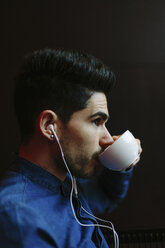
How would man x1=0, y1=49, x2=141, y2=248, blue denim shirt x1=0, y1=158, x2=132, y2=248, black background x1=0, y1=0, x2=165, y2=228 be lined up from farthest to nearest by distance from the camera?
black background x1=0, y1=0, x2=165, y2=228 < man x1=0, y1=49, x2=141, y2=248 < blue denim shirt x1=0, y1=158, x2=132, y2=248

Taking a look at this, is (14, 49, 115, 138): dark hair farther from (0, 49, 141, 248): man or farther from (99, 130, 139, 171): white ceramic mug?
(99, 130, 139, 171): white ceramic mug

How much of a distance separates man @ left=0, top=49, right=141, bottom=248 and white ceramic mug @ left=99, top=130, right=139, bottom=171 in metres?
0.04

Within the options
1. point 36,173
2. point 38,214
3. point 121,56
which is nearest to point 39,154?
point 36,173

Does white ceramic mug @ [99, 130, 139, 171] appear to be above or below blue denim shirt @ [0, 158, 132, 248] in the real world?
above

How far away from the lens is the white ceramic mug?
741 mm

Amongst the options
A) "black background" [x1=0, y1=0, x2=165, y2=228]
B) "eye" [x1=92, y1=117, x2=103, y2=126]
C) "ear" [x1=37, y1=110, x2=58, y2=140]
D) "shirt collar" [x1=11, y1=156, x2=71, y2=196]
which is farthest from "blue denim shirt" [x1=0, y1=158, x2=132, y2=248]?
"black background" [x1=0, y1=0, x2=165, y2=228]

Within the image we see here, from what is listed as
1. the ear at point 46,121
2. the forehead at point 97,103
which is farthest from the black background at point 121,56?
the ear at point 46,121

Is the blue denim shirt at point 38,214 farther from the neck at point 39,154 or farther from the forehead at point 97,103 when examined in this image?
the forehead at point 97,103

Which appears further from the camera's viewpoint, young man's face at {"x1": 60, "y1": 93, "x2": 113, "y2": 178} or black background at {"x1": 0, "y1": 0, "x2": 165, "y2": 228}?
black background at {"x1": 0, "y1": 0, "x2": 165, "y2": 228}

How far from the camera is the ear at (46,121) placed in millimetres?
705

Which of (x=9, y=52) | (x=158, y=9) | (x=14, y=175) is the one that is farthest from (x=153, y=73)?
(x=14, y=175)

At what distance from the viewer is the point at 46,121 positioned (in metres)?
0.71

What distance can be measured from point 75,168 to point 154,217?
752mm

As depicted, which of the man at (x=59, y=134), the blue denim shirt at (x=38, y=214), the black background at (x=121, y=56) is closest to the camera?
the blue denim shirt at (x=38, y=214)
